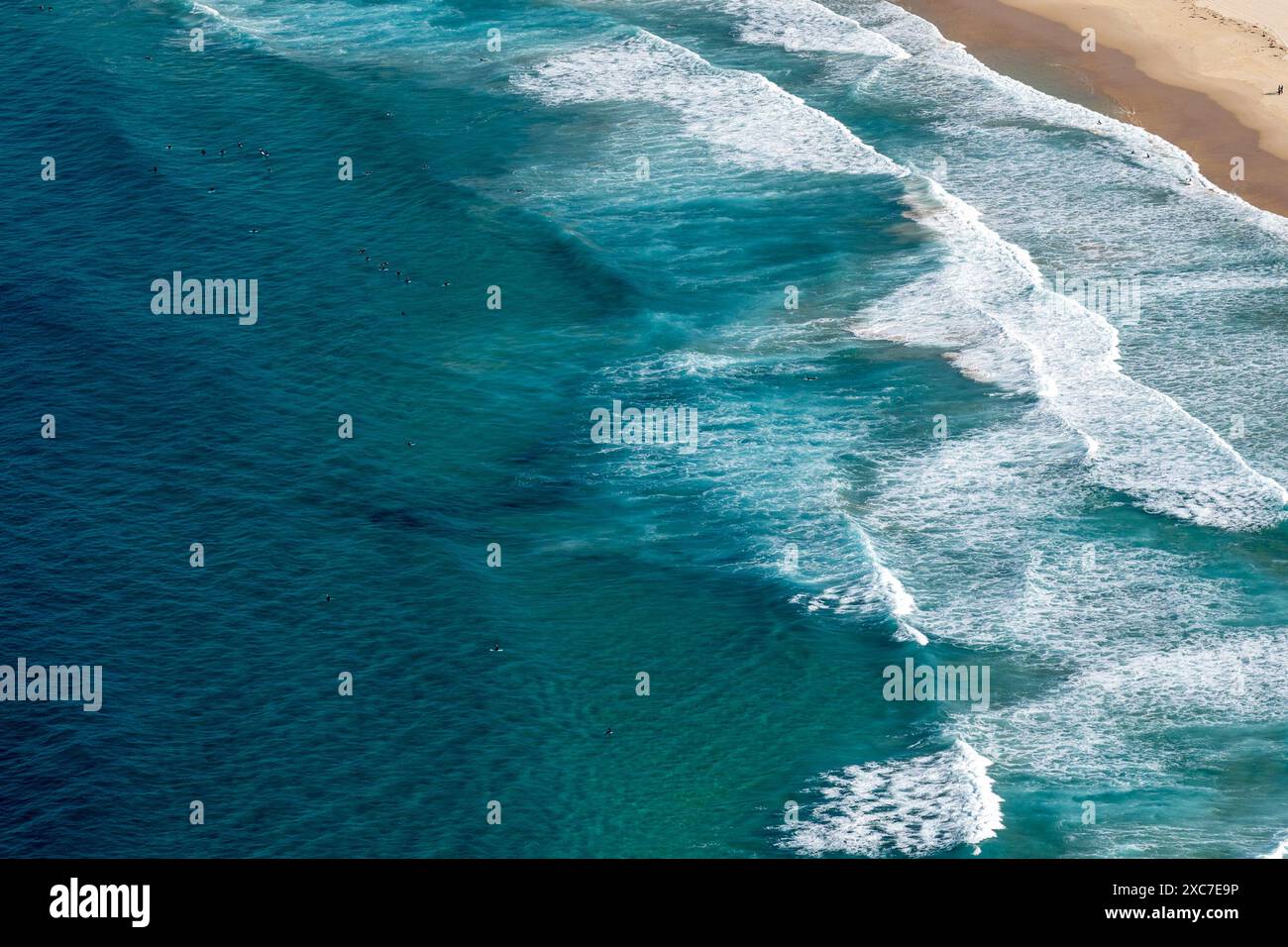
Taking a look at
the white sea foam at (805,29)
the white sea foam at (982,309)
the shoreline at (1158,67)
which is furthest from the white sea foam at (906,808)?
the white sea foam at (805,29)

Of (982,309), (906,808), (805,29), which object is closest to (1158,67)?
(805,29)

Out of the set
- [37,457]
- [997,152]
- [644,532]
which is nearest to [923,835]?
[644,532]

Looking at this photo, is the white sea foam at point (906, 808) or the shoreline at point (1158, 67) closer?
the white sea foam at point (906, 808)

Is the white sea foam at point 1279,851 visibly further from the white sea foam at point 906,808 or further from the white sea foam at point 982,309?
the white sea foam at point 982,309

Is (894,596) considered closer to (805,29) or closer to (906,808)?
(906,808)

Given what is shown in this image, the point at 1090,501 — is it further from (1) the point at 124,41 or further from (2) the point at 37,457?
(1) the point at 124,41

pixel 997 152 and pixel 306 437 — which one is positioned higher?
pixel 997 152
